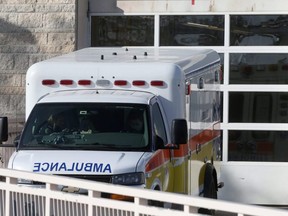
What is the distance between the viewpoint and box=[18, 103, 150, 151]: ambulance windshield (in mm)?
9922

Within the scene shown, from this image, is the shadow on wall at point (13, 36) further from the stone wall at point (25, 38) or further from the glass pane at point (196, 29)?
the glass pane at point (196, 29)

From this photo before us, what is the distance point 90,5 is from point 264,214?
1085 centimetres

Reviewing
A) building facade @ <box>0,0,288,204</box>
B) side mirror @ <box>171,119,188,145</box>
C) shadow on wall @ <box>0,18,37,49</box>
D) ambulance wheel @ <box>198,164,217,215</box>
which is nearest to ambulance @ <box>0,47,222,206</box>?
side mirror @ <box>171,119,188,145</box>

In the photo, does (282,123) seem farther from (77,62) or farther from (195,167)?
(77,62)

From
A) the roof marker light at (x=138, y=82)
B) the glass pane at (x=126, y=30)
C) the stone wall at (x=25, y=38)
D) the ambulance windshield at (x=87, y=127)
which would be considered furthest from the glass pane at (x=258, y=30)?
the ambulance windshield at (x=87, y=127)

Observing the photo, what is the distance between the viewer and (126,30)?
16.0 m

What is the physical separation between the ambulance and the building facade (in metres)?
3.95

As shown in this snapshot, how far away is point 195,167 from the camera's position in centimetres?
1172

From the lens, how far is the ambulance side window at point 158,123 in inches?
406

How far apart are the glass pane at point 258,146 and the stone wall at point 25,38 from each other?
3128 mm

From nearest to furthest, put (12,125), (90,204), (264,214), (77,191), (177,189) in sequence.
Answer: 1. (264,214)
2. (90,204)
3. (77,191)
4. (177,189)
5. (12,125)

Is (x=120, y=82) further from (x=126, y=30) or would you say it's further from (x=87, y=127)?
(x=126, y=30)

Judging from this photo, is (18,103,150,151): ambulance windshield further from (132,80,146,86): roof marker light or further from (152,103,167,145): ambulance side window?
(132,80,146,86): roof marker light

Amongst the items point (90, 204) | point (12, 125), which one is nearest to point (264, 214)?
point (90, 204)
